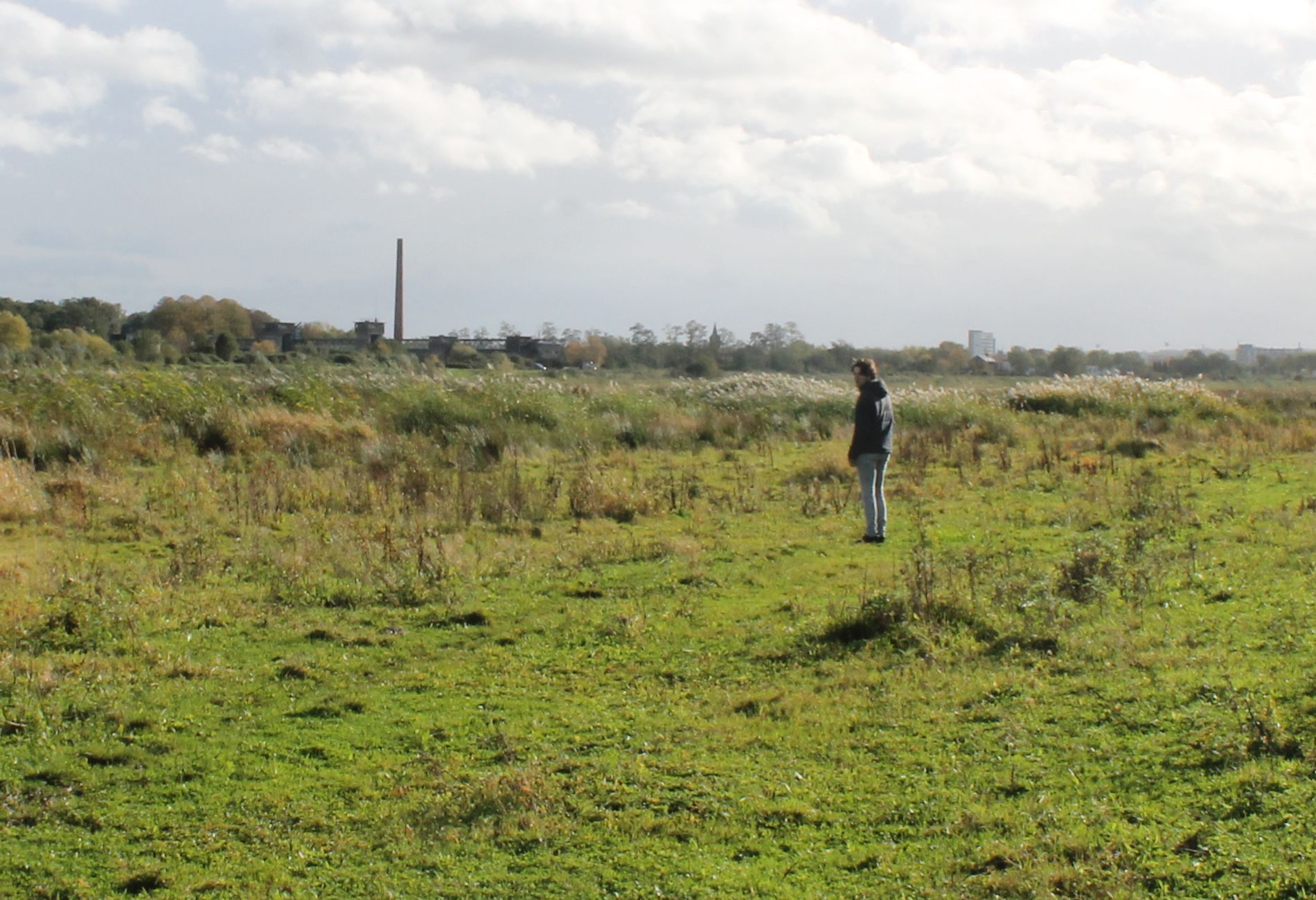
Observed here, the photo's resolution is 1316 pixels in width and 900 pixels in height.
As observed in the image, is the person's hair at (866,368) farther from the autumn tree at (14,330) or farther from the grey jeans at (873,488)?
the autumn tree at (14,330)

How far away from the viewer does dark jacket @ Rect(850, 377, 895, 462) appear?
12773mm

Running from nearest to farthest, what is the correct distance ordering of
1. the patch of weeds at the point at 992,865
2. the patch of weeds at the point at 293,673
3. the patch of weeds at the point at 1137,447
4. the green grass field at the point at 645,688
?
the patch of weeds at the point at 992,865 → the green grass field at the point at 645,688 → the patch of weeds at the point at 293,673 → the patch of weeds at the point at 1137,447

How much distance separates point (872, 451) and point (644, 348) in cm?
6688

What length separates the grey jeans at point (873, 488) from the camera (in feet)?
41.7

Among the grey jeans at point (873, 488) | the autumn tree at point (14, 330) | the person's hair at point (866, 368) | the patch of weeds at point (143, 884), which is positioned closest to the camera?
the patch of weeds at point (143, 884)

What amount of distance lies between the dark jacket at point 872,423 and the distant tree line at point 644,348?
4151 cm

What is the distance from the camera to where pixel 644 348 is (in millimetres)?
79188

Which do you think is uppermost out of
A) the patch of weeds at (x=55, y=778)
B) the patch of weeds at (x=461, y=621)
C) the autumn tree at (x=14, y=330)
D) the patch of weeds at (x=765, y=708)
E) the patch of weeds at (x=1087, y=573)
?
the autumn tree at (x=14, y=330)

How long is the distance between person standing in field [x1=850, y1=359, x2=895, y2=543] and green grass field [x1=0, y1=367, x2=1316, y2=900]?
616 mm

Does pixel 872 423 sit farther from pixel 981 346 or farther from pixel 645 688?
pixel 981 346

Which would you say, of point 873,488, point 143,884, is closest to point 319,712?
point 143,884

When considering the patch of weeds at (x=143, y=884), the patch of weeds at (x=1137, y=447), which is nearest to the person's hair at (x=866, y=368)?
the patch of weeds at (x=143, y=884)

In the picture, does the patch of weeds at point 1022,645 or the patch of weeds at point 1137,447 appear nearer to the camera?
the patch of weeds at point 1022,645

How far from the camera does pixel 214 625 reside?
9.04 m
